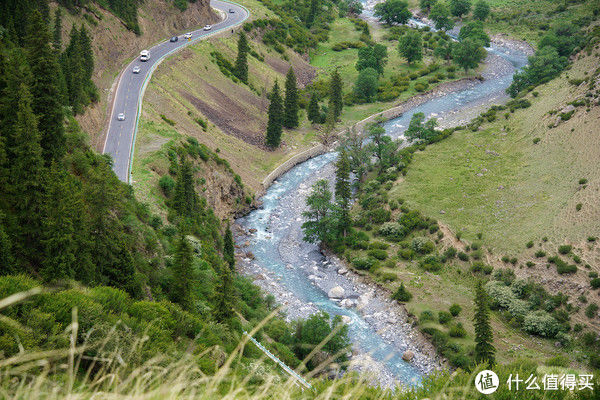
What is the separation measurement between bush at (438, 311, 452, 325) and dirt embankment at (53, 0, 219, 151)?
1626 inches

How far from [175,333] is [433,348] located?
2815 centimetres

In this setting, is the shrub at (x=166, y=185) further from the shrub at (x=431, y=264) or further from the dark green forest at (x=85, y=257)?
the shrub at (x=431, y=264)

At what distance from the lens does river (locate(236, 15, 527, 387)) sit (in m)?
46.9

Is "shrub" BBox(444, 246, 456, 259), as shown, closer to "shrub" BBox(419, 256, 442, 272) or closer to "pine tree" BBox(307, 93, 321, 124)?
Answer: "shrub" BBox(419, 256, 442, 272)

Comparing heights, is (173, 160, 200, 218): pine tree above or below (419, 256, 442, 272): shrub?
above

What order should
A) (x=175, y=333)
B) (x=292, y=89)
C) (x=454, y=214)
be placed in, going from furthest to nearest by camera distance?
(x=292, y=89)
(x=454, y=214)
(x=175, y=333)

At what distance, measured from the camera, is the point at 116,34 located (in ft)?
280

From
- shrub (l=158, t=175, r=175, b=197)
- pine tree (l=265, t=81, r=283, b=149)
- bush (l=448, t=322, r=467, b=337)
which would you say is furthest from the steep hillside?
shrub (l=158, t=175, r=175, b=197)

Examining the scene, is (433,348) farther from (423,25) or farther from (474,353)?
(423,25)

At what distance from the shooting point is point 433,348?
157 feet

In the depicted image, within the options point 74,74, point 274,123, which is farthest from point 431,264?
point 74,74

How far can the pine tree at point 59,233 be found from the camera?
29.0m

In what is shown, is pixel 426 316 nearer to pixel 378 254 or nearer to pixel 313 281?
pixel 378 254

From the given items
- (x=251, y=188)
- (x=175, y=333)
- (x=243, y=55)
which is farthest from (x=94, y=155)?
(x=243, y=55)
